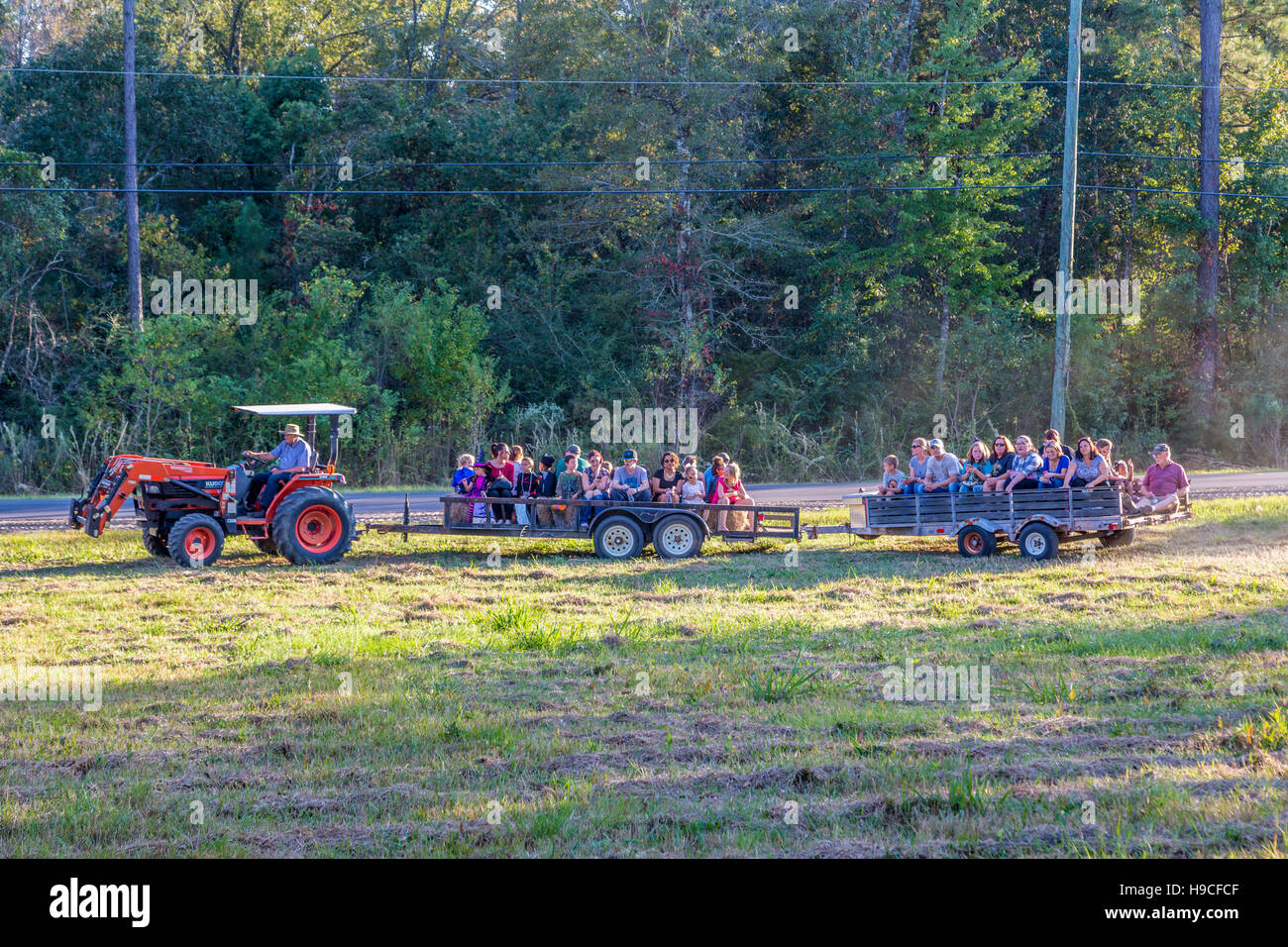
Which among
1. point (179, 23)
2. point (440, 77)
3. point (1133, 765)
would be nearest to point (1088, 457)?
point (1133, 765)

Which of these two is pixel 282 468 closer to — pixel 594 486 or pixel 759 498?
pixel 594 486

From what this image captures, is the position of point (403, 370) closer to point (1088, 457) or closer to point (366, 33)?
point (366, 33)

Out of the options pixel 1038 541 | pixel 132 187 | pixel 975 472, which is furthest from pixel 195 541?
pixel 132 187

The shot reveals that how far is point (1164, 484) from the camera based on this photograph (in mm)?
17922

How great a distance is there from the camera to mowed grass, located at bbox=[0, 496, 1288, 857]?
5684mm

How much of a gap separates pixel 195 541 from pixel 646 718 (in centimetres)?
943

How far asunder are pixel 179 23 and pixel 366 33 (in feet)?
20.3

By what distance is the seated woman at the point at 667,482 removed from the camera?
17.5m

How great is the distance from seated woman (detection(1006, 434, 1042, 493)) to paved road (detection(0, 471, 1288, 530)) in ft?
23.6

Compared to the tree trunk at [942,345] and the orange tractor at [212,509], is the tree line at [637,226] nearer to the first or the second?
the tree trunk at [942,345]

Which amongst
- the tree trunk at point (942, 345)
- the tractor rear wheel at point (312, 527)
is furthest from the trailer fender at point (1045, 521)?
the tree trunk at point (942, 345)

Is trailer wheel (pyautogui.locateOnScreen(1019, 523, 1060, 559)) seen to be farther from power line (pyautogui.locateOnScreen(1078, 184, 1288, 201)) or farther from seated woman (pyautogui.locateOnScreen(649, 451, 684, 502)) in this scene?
power line (pyautogui.locateOnScreen(1078, 184, 1288, 201))

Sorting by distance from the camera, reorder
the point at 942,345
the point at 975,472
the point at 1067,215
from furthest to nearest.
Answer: the point at 942,345 < the point at 1067,215 < the point at 975,472

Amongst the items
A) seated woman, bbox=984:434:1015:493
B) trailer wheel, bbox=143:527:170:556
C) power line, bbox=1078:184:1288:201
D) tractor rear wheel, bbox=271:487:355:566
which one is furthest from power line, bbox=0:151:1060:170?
trailer wheel, bbox=143:527:170:556
